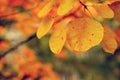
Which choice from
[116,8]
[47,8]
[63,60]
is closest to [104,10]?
[116,8]

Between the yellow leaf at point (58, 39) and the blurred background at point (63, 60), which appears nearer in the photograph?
the yellow leaf at point (58, 39)

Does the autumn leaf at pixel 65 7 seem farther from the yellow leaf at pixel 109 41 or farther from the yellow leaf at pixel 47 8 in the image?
the yellow leaf at pixel 109 41

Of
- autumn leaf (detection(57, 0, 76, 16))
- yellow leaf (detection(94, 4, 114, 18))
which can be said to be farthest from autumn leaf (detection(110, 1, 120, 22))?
autumn leaf (detection(57, 0, 76, 16))

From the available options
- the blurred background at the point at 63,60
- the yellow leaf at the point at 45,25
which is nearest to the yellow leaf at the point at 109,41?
the yellow leaf at the point at 45,25

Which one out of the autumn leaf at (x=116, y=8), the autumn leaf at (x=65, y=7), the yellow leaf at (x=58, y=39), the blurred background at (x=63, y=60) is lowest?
the blurred background at (x=63, y=60)

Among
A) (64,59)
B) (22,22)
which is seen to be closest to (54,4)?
(22,22)

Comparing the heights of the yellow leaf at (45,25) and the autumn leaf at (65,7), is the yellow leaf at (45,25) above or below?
below

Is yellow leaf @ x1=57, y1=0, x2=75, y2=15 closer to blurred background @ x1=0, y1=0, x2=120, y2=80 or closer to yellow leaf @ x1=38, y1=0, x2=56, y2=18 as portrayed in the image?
yellow leaf @ x1=38, y1=0, x2=56, y2=18

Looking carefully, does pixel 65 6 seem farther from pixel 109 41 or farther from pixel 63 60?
pixel 63 60
